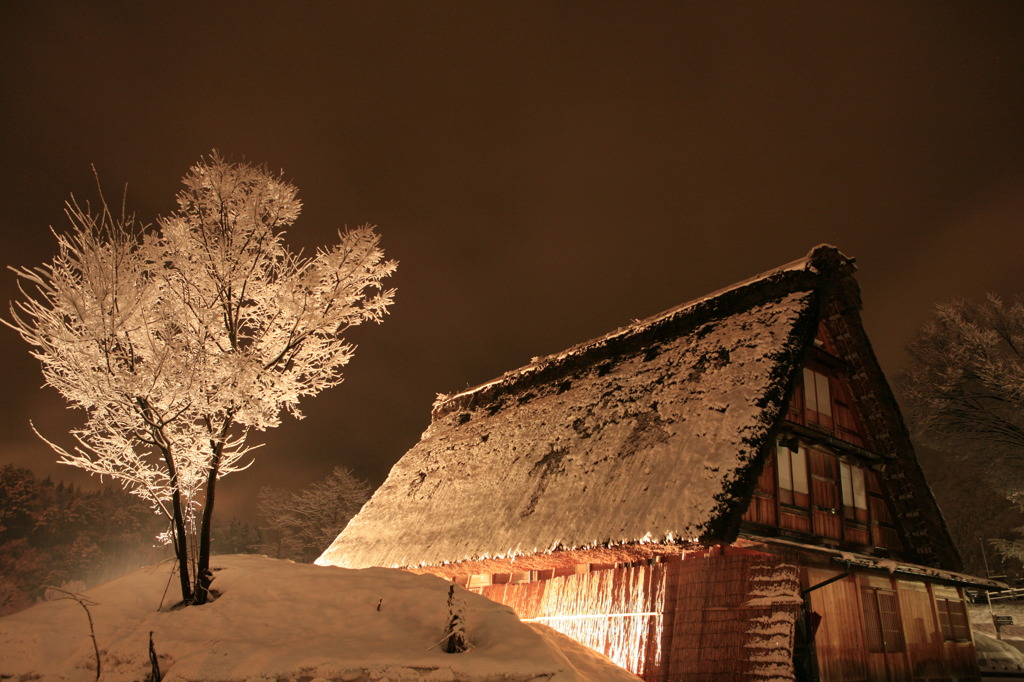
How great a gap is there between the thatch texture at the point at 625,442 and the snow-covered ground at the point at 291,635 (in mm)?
2261

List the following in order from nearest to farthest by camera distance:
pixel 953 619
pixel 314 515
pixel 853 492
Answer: pixel 853 492, pixel 953 619, pixel 314 515

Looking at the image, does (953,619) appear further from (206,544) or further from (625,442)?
(206,544)

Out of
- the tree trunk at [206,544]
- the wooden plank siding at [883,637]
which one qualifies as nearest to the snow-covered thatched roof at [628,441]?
the wooden plank siding at [883,637]

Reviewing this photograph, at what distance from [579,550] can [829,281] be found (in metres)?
5.97

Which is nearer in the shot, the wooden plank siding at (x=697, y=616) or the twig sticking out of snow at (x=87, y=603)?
the twig sticking out of snow at (x=87, y=603)

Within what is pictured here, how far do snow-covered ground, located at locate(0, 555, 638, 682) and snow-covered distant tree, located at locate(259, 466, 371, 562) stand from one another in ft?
110

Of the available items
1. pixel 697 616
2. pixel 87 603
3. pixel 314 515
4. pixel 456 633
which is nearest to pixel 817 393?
pixel 697 616

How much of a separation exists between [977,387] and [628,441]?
13.9 metres

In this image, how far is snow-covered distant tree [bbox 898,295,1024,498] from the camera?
16500 mm

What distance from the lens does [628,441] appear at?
9.83 metres

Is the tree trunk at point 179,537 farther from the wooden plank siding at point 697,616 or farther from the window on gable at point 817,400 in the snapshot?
the window on gable at point 817,400

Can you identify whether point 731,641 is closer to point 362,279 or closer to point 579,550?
point 579,550

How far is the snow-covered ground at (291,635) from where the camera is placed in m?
4.90

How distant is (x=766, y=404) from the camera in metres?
8.05
